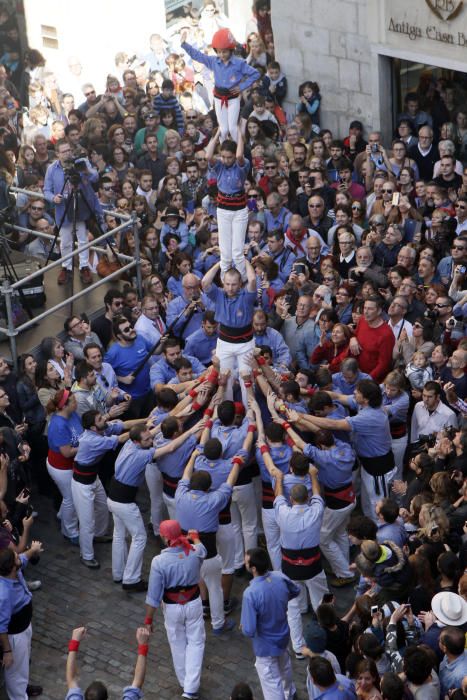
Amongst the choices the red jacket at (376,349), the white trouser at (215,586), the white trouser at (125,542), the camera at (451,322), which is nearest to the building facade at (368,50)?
the camera at (451,322)

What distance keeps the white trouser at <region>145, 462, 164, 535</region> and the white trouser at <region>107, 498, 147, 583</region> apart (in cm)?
66

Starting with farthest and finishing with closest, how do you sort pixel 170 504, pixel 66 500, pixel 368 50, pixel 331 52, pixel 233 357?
pixel 331 52 → pixel 368 50 → pixel 66 500 → pixel 233 357 → pixel 170 504

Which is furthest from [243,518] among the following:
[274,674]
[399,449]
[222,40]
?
Answer: [222,40]

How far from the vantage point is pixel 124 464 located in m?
11.5

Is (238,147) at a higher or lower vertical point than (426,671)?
higher

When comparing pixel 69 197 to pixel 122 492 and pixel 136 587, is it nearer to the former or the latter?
pixel 122 492

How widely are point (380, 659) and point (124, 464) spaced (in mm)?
3363

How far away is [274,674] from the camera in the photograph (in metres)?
10.1

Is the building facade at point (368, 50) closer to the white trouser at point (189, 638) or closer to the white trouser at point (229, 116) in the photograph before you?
the white trouser at point (229, 116)

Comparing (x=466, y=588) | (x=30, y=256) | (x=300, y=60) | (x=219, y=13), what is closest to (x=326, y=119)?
(x=300, y=60)

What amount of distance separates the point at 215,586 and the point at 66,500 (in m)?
2.09

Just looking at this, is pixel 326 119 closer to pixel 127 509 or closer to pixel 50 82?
pixel 50 82

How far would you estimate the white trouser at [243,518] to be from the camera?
38.8 feet

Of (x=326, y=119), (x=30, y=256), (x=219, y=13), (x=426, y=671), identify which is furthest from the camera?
(x=219, y=13)
